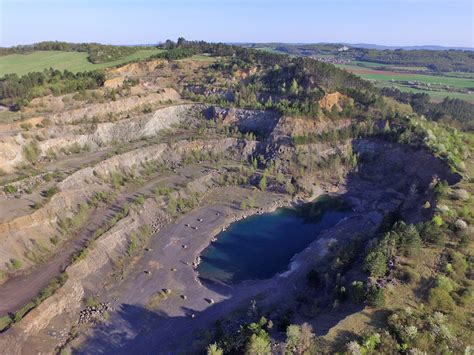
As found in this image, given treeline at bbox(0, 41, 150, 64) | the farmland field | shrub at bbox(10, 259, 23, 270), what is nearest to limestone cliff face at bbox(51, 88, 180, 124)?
shrub at bbox(10, 259, 23, 270)

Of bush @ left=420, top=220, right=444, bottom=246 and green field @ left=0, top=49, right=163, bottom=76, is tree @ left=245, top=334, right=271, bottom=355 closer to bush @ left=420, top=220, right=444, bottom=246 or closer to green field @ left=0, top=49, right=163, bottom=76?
bush @ left=420, top=220, right=444, bottom=246

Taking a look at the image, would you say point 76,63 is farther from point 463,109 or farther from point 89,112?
point 463,109

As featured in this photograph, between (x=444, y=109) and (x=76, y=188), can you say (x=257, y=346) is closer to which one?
(x=76, y=188)

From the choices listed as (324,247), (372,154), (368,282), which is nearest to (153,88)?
(372,154)

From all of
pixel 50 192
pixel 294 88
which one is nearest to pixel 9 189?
pixel 50 192

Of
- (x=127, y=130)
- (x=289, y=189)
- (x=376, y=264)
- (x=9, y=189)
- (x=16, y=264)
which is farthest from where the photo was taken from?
(x=127, y=130)
